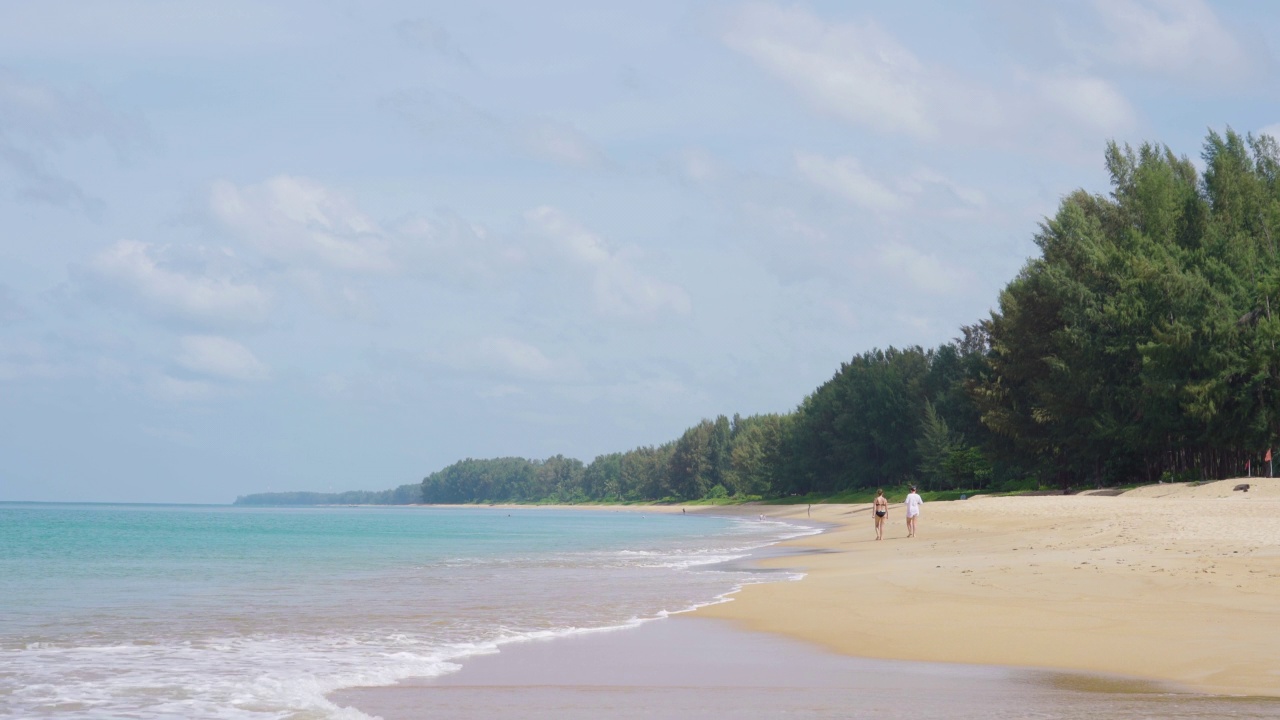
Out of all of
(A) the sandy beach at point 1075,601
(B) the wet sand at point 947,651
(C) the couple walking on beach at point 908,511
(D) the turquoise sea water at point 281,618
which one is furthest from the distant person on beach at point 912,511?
(B) the wet sand at point 947,651

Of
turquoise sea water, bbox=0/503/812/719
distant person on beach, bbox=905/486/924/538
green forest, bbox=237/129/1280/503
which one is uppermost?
green forest, bbox=237/129/1280/503

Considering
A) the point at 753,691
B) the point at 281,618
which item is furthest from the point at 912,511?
the point at 753,691

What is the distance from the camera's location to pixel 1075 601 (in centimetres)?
1498

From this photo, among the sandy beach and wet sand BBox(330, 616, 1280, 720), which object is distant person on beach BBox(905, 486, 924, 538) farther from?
wet sand BBox(330, 616, 1280, 720)

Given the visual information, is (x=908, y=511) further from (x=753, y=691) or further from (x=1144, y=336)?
(x=753, y=691)

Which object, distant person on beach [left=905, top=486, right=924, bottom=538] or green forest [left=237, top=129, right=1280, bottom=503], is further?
green forest [left=237, top=129, right=1280, bottom=503]

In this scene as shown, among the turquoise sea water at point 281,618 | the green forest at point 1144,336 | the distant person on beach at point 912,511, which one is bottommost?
the turquoise sea water at point 281,618

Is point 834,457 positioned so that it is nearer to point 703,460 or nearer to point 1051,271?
point 1051,271

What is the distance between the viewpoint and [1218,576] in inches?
631

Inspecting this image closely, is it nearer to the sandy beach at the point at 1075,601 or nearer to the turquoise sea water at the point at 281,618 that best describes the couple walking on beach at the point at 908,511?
the turquoise sea water at the point at 281,618

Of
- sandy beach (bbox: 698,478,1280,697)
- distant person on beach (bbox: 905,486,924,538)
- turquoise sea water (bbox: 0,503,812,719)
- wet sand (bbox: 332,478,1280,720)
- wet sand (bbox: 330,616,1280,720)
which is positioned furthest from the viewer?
distant person on beach (bbox: 905,486,924,538)

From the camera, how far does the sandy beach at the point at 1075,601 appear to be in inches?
430

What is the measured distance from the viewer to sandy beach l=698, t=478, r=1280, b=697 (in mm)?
10930

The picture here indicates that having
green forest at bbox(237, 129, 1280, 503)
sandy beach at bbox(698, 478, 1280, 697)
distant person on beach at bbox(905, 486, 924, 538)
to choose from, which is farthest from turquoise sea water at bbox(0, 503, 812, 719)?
green forest at bbox(237, 129, 1280, 503)
